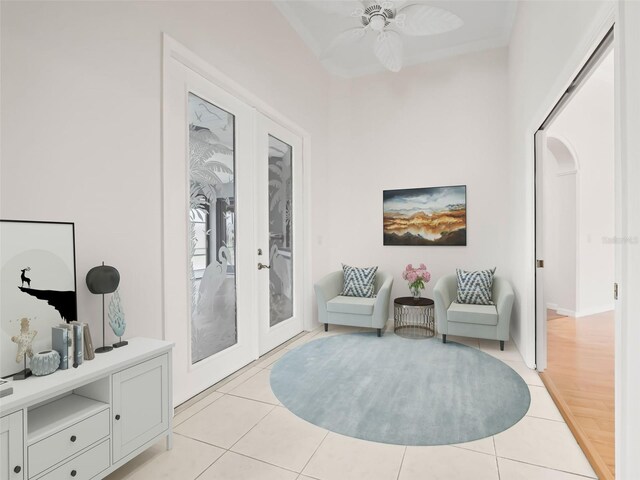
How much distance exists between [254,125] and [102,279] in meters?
2.13

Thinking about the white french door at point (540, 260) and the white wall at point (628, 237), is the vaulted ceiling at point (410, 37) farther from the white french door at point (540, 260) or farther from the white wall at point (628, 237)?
the white wall at point (628, 237)

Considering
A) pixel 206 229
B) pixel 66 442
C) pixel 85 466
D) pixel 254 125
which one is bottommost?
pixel 85 466

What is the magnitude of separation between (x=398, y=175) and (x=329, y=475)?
13.1 ft

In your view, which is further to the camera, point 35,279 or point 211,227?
point 211,227

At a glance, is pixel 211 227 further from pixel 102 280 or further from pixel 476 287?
pixel 476 287

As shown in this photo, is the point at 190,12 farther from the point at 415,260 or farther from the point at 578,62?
the point at 415,260

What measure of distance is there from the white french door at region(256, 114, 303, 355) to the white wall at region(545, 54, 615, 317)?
3.73 meters

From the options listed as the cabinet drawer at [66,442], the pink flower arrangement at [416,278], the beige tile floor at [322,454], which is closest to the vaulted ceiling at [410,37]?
the pink flower arrangement at [416,278]

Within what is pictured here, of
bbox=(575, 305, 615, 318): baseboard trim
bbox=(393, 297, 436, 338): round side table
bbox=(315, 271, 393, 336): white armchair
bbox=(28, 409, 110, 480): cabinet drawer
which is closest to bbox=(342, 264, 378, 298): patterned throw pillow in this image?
bbox=(315, 271, 393, 336): white armchair

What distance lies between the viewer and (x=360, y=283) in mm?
4516

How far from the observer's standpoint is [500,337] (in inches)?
141

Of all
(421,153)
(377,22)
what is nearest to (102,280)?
(377,22)

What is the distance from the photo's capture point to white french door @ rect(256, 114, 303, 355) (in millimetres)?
3566

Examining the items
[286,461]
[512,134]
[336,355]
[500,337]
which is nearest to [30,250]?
[286,461]
